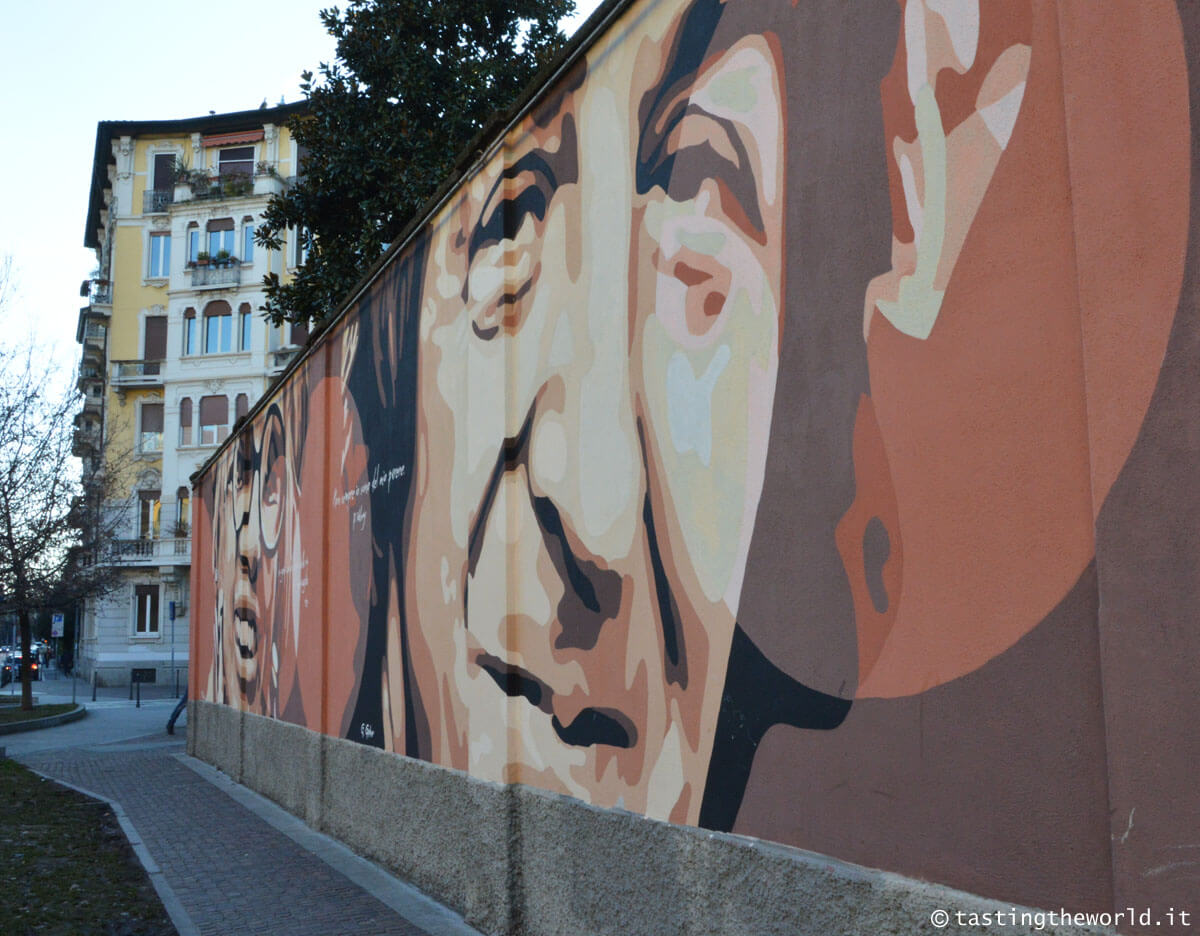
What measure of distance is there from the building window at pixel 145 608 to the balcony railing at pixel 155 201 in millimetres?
15025

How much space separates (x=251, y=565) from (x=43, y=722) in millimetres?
14016

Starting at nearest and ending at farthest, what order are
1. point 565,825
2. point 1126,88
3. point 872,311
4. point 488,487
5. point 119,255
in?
point 1126,88 → point 872,311 → point 565,825 → point 488,487 → point 119,255

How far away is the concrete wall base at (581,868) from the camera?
11.7 feet

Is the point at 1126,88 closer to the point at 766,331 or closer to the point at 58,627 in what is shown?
the point at 766,331

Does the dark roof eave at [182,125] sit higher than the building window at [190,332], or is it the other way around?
the dark roof eave at [182,125]

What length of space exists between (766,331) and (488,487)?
2.82m

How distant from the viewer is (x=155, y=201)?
48.1 metres

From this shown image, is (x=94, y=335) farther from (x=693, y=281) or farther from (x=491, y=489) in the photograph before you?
(x=693, y=281)

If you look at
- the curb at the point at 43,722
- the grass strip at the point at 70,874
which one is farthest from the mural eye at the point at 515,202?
the curb at the point at 43,722

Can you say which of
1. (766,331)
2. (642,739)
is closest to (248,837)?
(642,739)

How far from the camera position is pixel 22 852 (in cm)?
948
